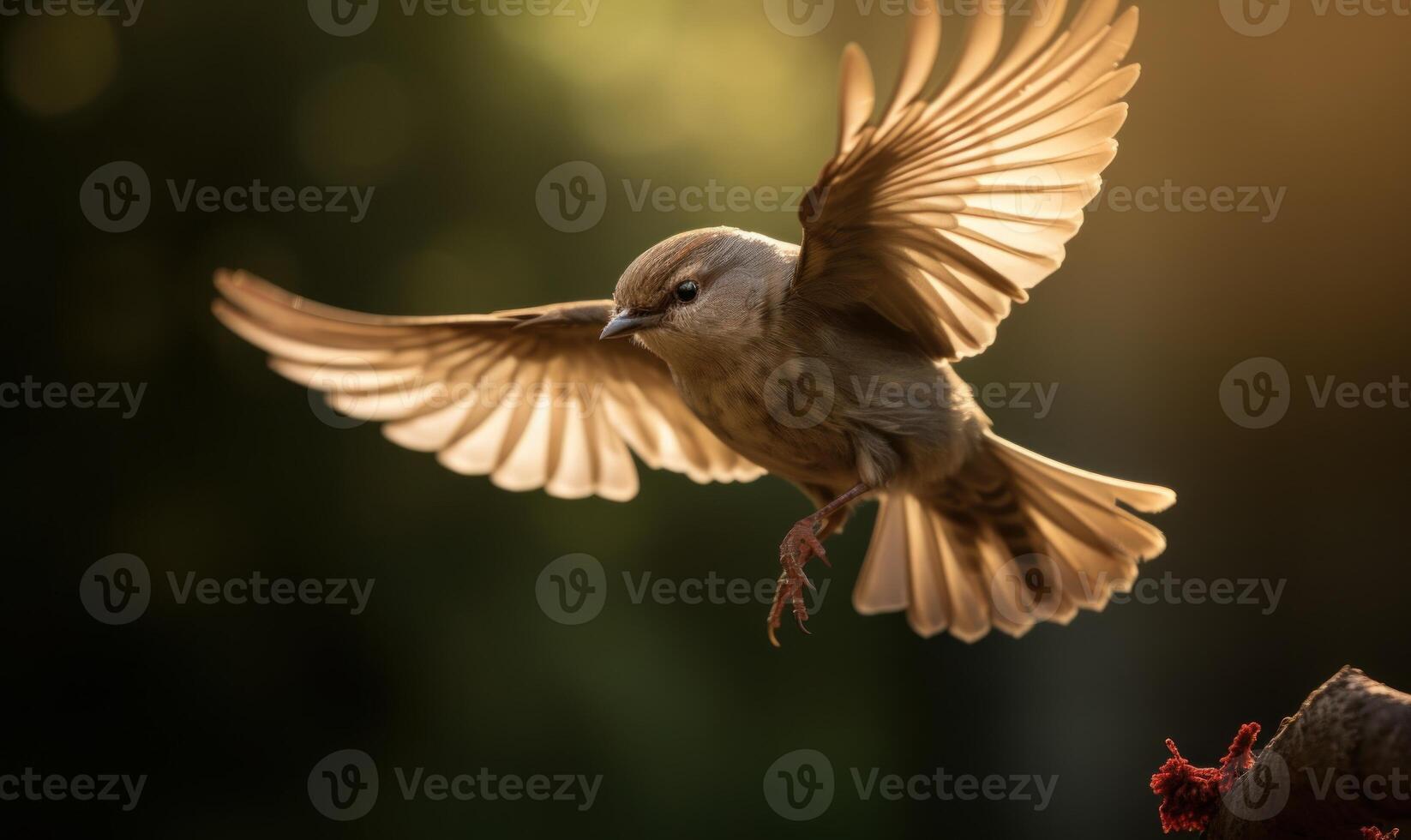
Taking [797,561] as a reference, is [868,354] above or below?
above

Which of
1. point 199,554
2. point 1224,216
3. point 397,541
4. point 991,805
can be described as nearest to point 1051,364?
point 1224,216

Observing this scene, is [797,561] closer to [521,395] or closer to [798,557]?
[798,557]

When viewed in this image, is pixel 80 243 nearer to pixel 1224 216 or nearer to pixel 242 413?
pixel 242 413

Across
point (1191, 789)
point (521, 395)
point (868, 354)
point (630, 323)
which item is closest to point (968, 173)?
point (868, 354)

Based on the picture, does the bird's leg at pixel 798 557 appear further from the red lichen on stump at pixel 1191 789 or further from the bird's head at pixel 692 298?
the red lichen on stump at pixel 1191 789

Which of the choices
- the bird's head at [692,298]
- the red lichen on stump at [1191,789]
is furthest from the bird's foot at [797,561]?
the red lichen on stump at [1191,789]

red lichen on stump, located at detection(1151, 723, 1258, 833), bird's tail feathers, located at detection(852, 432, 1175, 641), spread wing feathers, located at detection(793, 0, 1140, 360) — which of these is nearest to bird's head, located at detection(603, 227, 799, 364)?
spread wing feathers, located at detection(793, 0, 1140, 360)
